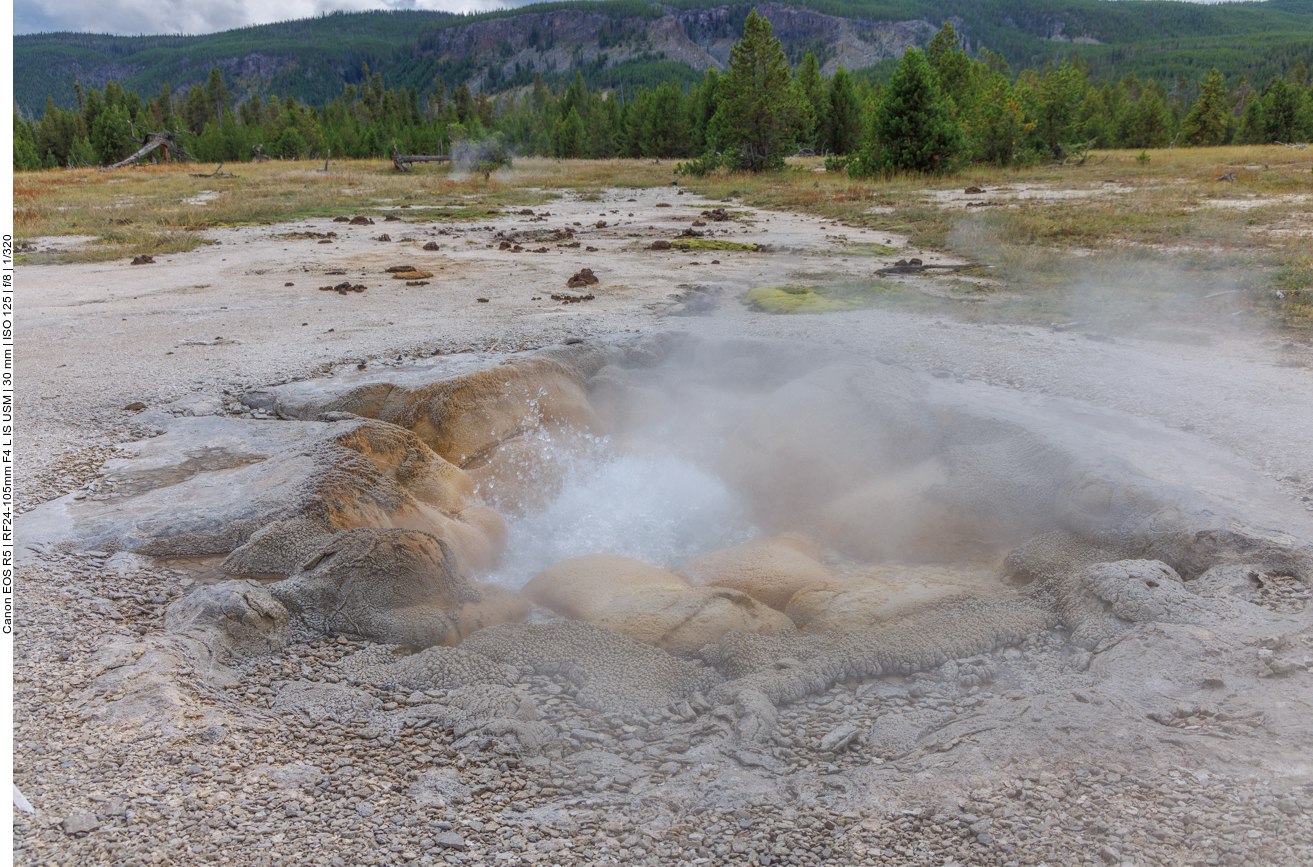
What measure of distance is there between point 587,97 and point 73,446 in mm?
59747

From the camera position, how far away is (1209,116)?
146 ft

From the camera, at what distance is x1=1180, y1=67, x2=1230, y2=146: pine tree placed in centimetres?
4412

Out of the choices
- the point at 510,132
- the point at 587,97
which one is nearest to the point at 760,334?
the point at 510,132

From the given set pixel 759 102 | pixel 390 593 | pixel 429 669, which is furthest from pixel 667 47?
pixel 429 669

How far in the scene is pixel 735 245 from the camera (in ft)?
34.8

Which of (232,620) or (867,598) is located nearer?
(232,620)

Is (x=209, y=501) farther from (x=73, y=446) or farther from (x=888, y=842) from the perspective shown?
(x=888, y=842)

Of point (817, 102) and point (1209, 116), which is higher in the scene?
point (1209, 116)

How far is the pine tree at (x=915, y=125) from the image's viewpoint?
21219 mm

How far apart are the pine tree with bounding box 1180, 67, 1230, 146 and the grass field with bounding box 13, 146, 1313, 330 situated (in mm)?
17994

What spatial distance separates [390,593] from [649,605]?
901mm

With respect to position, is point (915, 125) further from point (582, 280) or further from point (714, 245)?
point (582, 280)

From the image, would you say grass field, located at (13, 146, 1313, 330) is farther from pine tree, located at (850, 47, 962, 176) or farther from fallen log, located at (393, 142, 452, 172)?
fallen log, located at (393, 142, 452, 172)

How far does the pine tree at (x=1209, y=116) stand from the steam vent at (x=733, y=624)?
171ft
